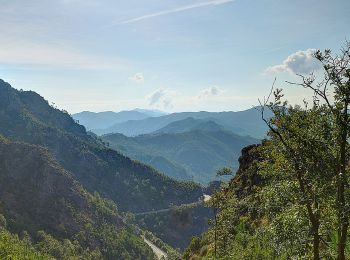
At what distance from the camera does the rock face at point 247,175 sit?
111 m

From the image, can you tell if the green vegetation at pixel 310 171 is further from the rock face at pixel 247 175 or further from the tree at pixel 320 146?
the rock face at pixel 247 175

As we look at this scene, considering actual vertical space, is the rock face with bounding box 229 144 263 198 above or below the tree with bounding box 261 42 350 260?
below

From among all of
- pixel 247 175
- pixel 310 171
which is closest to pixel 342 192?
pixel 310 171

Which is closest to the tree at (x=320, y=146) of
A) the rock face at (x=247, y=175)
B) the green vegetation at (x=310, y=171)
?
the green vegetation at (x=310, y=171)

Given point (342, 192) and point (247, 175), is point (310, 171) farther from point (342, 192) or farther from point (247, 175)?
point (247, 175)

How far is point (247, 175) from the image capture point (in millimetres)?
120688

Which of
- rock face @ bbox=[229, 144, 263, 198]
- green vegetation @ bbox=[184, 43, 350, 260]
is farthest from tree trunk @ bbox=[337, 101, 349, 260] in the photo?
rock face @ bbox=[229, 144, 263, 198]

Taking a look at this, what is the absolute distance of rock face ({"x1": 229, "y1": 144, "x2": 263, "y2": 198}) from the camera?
4357 inches

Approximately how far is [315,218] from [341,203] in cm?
273

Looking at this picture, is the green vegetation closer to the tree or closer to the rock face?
the tree

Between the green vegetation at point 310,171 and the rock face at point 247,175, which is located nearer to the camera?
the green vegetation at point 310,171

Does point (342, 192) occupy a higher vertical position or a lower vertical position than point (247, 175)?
higher

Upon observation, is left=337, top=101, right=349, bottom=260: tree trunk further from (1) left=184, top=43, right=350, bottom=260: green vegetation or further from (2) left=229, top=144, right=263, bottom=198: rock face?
(2) left=229, top=144, right=263, bottom=198: rock face

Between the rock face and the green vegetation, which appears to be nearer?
the green vegetation
